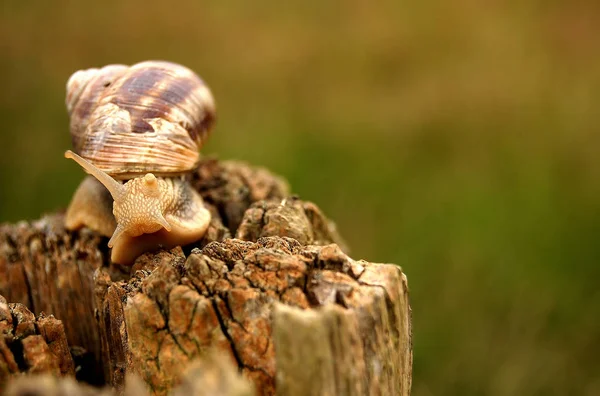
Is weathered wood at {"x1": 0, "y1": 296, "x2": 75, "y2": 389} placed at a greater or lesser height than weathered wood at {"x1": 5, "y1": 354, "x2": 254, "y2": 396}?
lesser

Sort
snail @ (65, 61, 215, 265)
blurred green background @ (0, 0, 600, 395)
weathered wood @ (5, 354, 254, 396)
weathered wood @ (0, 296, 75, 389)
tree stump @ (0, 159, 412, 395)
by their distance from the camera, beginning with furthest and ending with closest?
blurred green background @ (0, 0, 600, 395), snail @ (65, 61, 215, 265), weathered wood @ (0, 296, 75, 389), tree stump @ (0, 159, 412, 395), weathered wood @ (5, 354, 254, 396)

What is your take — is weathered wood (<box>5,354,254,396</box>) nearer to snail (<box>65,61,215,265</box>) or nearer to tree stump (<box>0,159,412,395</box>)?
tree stump (<box>0,159,412,395</box>)

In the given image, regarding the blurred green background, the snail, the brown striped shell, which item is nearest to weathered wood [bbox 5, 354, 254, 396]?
the snail

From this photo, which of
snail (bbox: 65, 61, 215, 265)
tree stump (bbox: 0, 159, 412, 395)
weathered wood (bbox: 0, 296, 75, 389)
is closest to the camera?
tree stump (bbox: 0, 159, 412, 395)

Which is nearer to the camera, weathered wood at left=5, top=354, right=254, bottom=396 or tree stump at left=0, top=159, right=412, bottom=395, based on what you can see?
weathered wood at left=5, top=354, right=254, bottom=396

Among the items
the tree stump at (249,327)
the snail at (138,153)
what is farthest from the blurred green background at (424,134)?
the tree stump at (249,327)

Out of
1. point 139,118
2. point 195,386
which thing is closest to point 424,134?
point 139,118

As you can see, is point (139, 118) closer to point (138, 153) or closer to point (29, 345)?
point (138, 153)

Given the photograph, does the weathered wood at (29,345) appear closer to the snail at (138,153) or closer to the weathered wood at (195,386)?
the weathered wood at (195,386)
